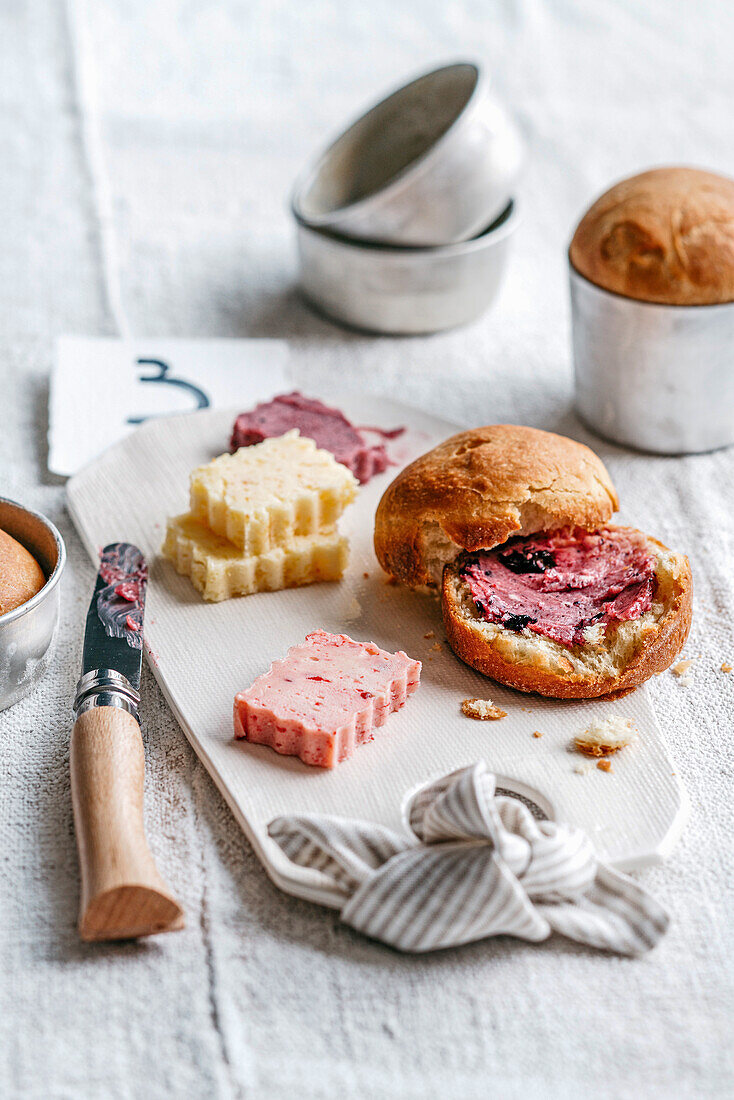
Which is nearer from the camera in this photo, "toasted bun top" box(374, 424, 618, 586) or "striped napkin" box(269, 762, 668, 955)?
"striped napkin" box(269, 762, 668, 955)

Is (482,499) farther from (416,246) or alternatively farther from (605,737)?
(416,246)

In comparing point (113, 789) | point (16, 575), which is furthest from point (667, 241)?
point (113, 789)

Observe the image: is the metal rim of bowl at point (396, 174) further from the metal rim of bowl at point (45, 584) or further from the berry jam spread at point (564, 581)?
the metal rim of bowl at point (45, 584)

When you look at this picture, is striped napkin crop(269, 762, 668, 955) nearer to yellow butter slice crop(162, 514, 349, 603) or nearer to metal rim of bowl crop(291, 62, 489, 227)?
yellow butter slice crop(162, 514, 349, 603)

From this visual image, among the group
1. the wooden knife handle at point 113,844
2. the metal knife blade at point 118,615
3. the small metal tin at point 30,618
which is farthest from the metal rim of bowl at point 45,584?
the wooden knife handle at point 113,844

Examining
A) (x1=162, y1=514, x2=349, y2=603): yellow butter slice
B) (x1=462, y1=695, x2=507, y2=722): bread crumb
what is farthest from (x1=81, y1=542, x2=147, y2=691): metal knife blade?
(x1=462, y1=695, x2=507, y2=722): bread crumb

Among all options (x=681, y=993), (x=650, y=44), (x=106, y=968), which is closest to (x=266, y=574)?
(x=106, y=968)
